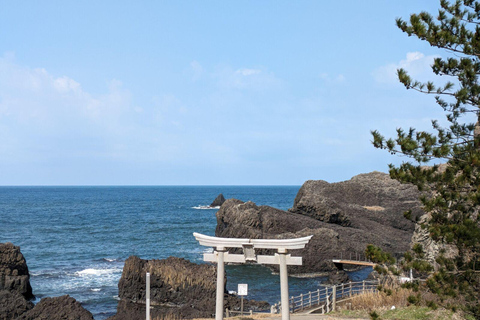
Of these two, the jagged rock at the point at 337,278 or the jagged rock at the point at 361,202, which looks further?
the jagged rock at the point at 361,202

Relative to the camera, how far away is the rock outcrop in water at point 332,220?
4525 centimetres

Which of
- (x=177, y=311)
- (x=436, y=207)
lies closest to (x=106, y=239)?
(x=177, y=311)

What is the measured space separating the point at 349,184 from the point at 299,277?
1463 inches

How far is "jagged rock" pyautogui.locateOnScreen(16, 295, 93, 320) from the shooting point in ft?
77.5

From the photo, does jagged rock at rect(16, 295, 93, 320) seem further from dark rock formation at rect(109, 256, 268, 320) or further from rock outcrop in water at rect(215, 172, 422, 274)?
rock outcrop in water at rect(215, 172, 422, 274)

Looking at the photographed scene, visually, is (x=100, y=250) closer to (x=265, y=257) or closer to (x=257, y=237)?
(x=257, y=237)

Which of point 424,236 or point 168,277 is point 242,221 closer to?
point 168,277

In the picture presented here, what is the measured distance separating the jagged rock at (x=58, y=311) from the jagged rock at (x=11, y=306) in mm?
1550

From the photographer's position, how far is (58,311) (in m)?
23.9

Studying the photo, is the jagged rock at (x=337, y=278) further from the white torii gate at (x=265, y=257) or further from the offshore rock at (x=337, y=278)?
the white torii gate at (x=265, y=257)

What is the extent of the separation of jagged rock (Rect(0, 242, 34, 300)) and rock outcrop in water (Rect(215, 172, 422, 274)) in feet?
68.7

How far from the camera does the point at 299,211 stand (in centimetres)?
5934

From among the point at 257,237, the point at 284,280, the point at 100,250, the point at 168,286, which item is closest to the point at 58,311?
the point at 168,286

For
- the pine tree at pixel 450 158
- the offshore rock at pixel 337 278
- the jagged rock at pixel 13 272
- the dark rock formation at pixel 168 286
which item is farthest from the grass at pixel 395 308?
the jagged rock at pixel 13 272
